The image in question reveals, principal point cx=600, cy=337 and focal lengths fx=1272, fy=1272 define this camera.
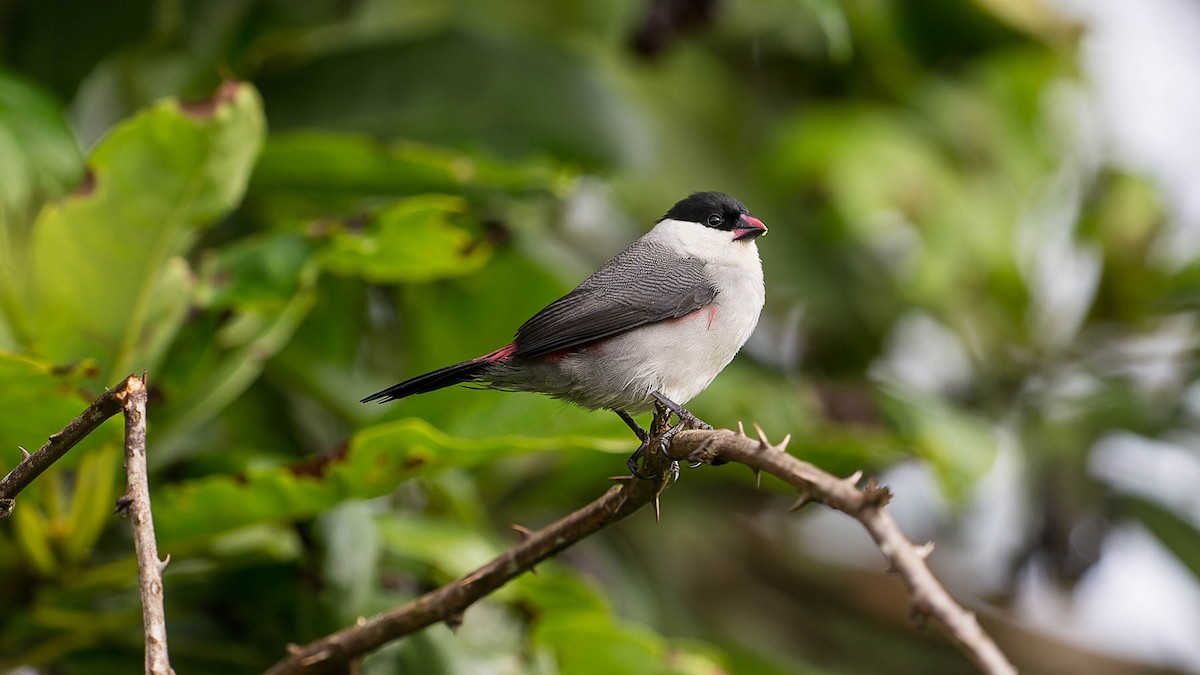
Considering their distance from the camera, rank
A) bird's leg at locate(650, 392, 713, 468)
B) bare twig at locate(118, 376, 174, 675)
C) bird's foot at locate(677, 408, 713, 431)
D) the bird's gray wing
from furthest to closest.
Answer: the bird's gray wing < bird's foot at locate(677, 408, 713, 431) < bird's leg at locate(650, 392, 713, 468) < bare twig at locate(118, 376, 174, 675)

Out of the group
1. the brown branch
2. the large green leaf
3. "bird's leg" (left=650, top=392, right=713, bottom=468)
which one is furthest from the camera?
the large green leaf

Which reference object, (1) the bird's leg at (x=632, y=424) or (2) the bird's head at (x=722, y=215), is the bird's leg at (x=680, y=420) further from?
(2) the bird's head at (x=722, y=215)

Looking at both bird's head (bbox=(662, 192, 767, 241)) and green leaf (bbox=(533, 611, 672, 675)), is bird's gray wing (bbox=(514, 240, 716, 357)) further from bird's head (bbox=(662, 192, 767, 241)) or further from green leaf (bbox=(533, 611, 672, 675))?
green leaf (bbox=(533, 611, 672, 675))

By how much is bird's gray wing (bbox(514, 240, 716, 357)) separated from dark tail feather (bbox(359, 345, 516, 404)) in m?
0.07

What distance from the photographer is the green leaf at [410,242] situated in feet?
8.74

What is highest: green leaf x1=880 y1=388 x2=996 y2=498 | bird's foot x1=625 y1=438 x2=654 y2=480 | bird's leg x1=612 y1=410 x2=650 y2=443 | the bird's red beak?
the bird's red beak

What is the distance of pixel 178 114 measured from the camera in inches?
102

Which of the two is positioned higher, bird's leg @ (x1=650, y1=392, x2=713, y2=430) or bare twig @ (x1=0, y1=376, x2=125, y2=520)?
bare twig @ (x1=0, y1=376, x2=125, y2=520)

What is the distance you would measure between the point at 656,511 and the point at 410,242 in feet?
3.67

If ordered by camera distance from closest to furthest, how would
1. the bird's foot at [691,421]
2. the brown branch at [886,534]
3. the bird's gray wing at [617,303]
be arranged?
the brown branch at [886,534] → the bird's foot at [691,421] → the bird's gray wing at [617,303]

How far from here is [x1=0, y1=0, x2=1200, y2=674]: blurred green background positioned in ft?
8.62

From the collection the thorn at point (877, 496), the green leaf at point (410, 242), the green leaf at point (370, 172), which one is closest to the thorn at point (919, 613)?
the thorn at point (877, 496)

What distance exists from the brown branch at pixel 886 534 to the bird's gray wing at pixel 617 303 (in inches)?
29.4

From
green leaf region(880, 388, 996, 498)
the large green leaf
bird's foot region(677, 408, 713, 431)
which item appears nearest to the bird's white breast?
bird's foot region(677, 408, 713, 431)
